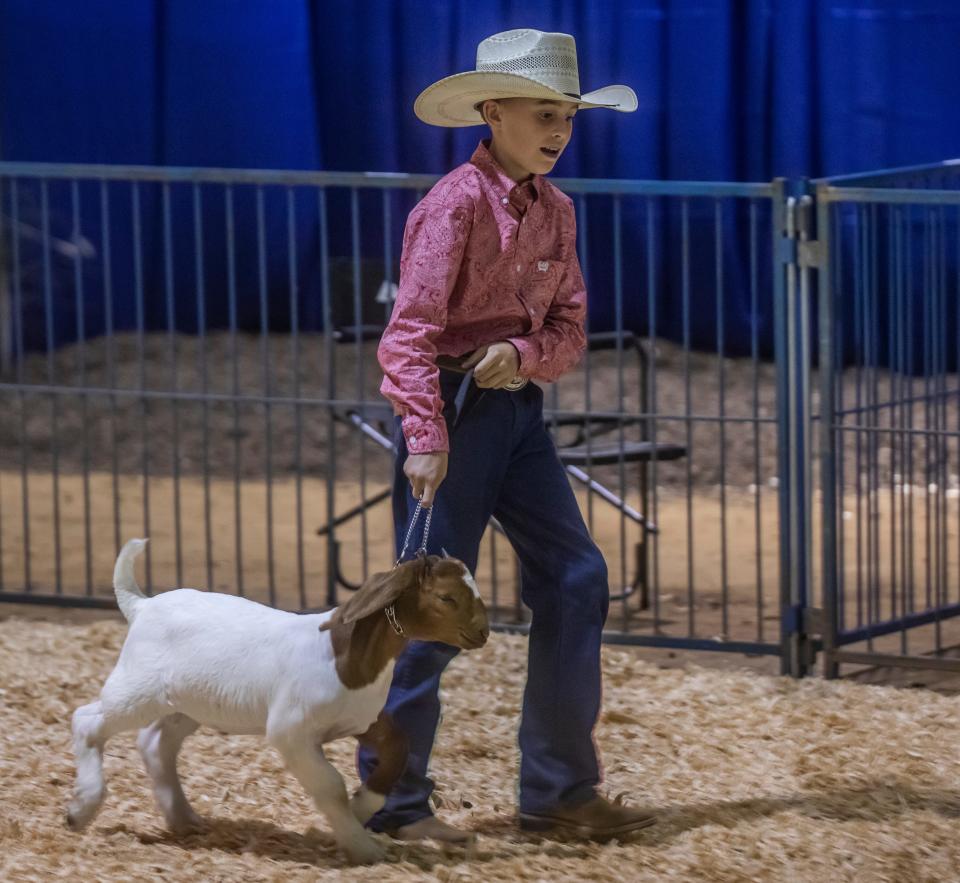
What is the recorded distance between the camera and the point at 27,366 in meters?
10.4

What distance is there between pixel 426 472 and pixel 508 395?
0.31 meters

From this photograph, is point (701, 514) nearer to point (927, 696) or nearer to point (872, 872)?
point (927, 696)

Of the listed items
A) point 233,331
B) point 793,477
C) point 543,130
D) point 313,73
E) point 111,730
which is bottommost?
point 111,730

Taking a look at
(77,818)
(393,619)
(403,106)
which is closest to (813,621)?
(393,619)

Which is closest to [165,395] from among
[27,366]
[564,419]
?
[564,419]

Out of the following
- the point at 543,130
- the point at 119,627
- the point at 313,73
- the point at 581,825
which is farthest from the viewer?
the point at 313,73

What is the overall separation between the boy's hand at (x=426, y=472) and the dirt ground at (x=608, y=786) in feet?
2.44

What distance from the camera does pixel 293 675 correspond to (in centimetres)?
324

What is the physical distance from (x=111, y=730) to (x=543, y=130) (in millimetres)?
1502

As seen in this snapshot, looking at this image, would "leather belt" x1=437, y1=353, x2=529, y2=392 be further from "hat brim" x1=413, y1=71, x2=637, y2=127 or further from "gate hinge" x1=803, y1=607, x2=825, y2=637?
"gate hinge" x1=803, y1=607, x2=825, y2=637

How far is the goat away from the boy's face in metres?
0.82

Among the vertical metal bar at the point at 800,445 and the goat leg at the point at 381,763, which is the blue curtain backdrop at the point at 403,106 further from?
the goat leg at the point at 381,763

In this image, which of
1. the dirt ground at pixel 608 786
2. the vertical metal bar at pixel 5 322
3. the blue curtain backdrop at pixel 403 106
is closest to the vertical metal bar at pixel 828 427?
the dirt ground at pixel 608 786

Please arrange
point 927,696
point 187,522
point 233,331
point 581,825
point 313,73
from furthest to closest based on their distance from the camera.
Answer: point 313,73 → point 187,522 → point 233,331 → point 927,696 → point 581,825
